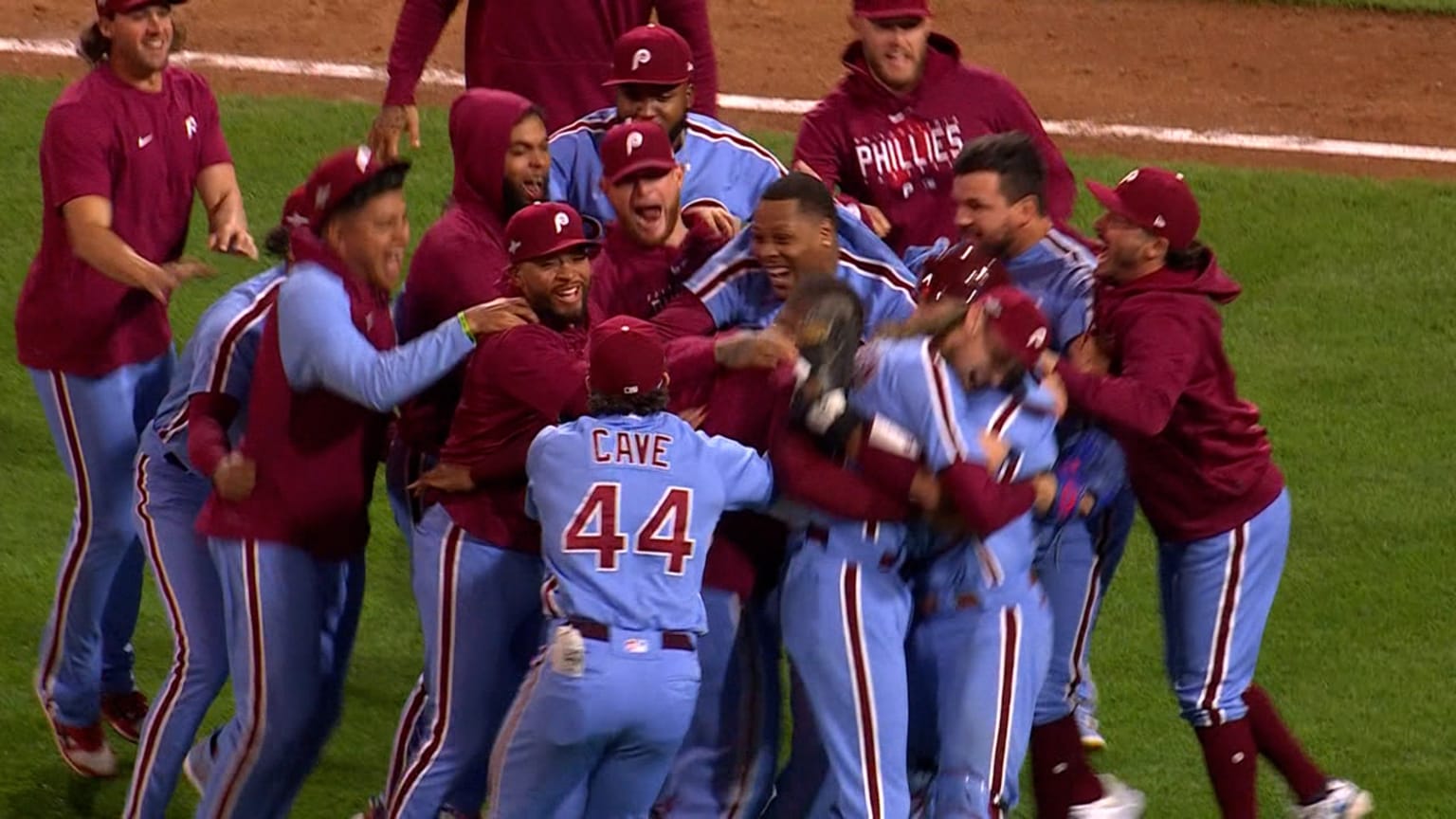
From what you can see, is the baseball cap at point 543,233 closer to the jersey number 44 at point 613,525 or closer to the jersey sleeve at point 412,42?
the jersey number 44 at point 613,525

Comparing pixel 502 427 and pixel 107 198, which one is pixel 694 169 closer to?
pixel 502 427

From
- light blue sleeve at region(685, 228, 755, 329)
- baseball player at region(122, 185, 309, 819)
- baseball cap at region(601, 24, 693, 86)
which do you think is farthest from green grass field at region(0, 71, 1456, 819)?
baseball cap at region(601, 24, 693, 86)

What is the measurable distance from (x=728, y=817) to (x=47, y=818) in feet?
6.13

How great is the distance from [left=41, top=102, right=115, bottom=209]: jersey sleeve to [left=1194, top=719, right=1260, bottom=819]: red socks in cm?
297

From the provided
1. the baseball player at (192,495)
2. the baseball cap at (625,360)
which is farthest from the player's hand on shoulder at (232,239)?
the baseball cap at (625,360)

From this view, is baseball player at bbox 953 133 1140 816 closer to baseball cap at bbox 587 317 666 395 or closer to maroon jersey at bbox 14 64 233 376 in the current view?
baseball cap at bbox 587 317 666 395

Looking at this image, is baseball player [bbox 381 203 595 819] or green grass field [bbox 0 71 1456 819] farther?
green grass field [bbox 0 71 1456 819]

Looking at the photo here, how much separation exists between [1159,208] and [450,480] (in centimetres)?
167

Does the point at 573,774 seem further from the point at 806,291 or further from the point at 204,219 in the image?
the point at 204,219

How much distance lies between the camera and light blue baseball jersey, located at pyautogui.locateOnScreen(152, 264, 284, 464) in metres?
5.16

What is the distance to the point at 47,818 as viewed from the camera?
588cm

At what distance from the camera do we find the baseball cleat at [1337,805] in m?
5.58

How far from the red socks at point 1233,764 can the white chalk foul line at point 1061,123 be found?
16.9 ft

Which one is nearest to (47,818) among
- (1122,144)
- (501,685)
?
(501,685)
